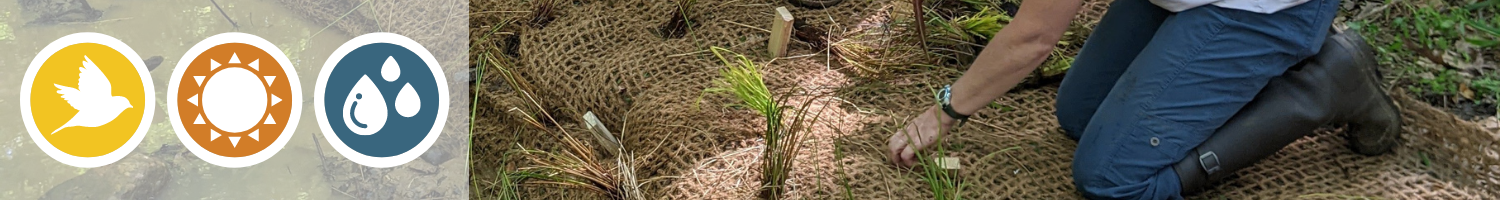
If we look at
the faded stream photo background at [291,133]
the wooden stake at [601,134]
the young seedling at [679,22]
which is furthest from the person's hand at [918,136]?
the faded stream photo background at [291,133]

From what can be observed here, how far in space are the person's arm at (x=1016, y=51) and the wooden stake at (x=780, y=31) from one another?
0.67 m

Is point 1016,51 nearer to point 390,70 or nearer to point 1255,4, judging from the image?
point 1255,4

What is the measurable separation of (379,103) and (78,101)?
2.10 ft

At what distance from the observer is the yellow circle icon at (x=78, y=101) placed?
8.14 feet

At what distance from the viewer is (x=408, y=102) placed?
265cm

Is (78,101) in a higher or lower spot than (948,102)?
lower

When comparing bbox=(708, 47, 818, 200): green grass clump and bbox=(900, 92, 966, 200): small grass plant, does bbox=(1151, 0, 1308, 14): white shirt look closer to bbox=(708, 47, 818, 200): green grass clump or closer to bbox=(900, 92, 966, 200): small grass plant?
bbox=(900, 92, 966, 200): small grass plant

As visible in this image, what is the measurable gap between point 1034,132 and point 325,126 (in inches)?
66.8

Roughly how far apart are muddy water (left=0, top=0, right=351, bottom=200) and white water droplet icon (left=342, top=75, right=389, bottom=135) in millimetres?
420

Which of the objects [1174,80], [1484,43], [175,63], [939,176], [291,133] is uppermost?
[1174,80]

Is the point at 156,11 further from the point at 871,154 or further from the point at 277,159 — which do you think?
the point at 871,154

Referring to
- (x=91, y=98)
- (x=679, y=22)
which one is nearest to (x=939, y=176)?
(x=679, y=22)

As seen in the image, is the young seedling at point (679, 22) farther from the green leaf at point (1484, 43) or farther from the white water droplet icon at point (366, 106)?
the green leaf at point (1484, 43)

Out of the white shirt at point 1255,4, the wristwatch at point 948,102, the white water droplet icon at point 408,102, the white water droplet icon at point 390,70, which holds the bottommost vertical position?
the white water droplet icon at point 408,102
